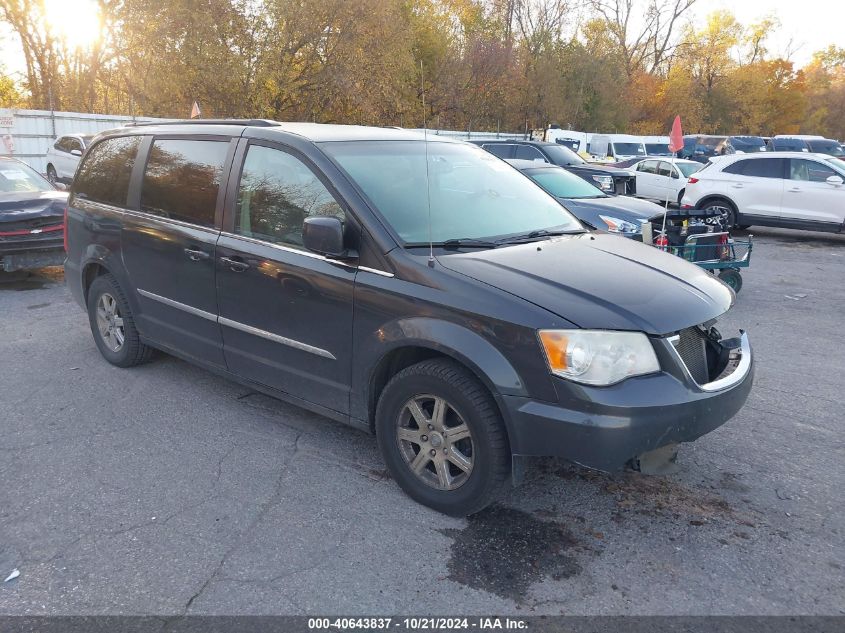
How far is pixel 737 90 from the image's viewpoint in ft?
180

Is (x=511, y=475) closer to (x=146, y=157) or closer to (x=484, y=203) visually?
(x=484, y=203)

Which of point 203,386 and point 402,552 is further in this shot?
point 203,386

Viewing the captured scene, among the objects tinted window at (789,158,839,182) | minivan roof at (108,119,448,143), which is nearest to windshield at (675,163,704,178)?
tinted window at (789,158,839,182)

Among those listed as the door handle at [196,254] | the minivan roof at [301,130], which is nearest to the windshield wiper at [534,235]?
the minivan roof at [301,130]

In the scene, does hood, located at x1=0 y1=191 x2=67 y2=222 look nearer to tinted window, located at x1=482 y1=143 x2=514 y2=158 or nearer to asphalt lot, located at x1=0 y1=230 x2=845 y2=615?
asphalt lot, located at x1=0 y1=230 x2=845 y2=615

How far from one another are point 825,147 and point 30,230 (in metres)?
35.7

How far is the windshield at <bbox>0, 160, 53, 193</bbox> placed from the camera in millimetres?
9391

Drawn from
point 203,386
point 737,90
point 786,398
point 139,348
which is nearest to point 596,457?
point 786,398

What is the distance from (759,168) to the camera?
14.3 metres

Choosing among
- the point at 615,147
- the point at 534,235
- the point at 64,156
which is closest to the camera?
the point at 534,235

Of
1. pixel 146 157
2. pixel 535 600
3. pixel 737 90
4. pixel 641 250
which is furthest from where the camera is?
pixel 737 90

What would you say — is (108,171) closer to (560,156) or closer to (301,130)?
(301,130)

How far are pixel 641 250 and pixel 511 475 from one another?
1712mm

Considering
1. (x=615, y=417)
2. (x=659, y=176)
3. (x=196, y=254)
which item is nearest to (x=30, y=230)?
(x=196, y=254)
